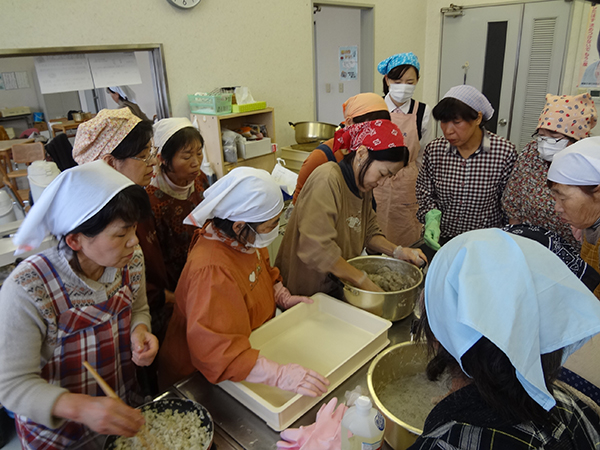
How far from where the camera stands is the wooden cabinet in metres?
2.99

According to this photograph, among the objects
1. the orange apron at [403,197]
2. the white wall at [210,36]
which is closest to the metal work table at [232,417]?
the orange apron at [403,197]

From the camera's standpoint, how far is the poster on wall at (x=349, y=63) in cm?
505

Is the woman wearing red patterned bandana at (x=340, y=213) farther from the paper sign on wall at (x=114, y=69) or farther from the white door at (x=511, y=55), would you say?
the white door at (x=511, y=55)

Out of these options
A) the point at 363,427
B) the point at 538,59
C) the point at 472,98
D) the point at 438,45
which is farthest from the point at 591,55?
the point at 363,427

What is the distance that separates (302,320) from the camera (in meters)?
1.51

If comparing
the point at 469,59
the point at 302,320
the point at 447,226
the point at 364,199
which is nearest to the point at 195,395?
the point at 302,320

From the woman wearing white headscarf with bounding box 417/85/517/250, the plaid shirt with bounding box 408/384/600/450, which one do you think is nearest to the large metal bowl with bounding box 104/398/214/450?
the plaid shirt with bounding box 408/384/600/450

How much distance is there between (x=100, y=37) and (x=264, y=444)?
8.44ft

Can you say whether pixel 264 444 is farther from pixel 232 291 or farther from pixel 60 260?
pixel 60 260

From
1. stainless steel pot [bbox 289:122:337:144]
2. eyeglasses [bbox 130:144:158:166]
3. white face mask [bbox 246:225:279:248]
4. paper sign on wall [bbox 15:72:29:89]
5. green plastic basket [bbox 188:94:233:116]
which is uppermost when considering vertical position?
paper sign on wall [bbox 15:72:29:89]

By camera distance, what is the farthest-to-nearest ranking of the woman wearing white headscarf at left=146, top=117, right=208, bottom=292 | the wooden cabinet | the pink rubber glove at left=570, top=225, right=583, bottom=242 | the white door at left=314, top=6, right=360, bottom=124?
the white door at left=314, top=6, right=360, bottom=124
the wooden cabinet
the woman wearing white headscarf at left=146, top=117, right=208, bottom=292
the pink rubber glove at left=570, top=225, right=583, bottom=242

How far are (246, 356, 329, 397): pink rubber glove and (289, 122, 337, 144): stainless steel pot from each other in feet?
9.43

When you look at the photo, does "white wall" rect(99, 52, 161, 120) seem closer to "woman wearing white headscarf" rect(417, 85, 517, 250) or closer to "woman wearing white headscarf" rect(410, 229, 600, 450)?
"woman wearing white headscarf" rect(417, 85, 517, 250)

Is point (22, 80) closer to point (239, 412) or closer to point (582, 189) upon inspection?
point (239, 412)
